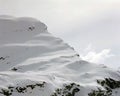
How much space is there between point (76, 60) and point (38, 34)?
73.6 ft

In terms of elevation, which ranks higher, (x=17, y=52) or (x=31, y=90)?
(x=17, y=52)

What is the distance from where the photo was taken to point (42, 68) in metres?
70.3

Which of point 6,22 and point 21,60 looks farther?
point 6,22

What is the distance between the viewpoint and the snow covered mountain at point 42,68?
181ft

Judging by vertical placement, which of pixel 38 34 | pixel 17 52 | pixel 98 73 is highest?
pixel 38 34

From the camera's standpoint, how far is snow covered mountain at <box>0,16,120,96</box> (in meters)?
55.0

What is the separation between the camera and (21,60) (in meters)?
78.0

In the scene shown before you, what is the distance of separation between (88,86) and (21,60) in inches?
913

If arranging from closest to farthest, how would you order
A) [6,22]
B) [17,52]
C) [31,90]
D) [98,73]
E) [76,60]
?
[31,90], [98,73], [76,60], [17,52], [6,22]

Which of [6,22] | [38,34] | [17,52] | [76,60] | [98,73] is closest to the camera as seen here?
[98,73]

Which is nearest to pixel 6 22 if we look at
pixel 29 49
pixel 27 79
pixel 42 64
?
pixel 29 49

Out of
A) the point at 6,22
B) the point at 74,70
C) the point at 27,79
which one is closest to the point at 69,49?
the point at 74,70

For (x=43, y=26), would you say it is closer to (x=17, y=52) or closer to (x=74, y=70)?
(x=17, y=52)

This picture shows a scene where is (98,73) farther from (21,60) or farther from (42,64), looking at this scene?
(21,60)
